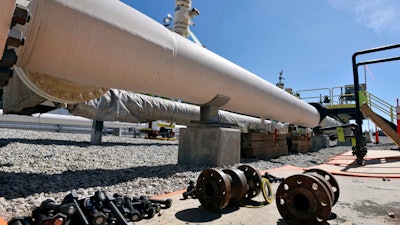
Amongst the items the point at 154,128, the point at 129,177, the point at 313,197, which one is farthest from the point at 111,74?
the point at 154,128

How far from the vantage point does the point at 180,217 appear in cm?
248

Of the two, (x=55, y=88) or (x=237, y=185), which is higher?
(x=55, y=88)

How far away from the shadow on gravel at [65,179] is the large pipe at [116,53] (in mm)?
1395

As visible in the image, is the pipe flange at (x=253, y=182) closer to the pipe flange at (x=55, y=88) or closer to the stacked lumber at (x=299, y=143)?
the pipe flange at (x=55, y=88)

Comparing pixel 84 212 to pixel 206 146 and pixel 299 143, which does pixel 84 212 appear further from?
pixel 299 143

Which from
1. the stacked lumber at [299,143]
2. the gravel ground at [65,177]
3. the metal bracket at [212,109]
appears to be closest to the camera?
the gravel ground at [65,177]

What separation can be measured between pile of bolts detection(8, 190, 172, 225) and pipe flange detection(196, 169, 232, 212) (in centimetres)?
68

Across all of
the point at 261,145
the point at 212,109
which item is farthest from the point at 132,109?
the point at 261,145

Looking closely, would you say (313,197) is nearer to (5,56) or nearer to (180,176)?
(180,176)

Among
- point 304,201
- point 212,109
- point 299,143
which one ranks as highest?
point 212,109

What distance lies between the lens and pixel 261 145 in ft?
25.3

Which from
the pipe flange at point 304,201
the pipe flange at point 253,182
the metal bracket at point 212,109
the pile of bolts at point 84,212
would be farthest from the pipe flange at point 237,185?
the metal bracket at point 212,109

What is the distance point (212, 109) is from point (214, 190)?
10.1 ft

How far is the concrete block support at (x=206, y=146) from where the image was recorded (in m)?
5.18
